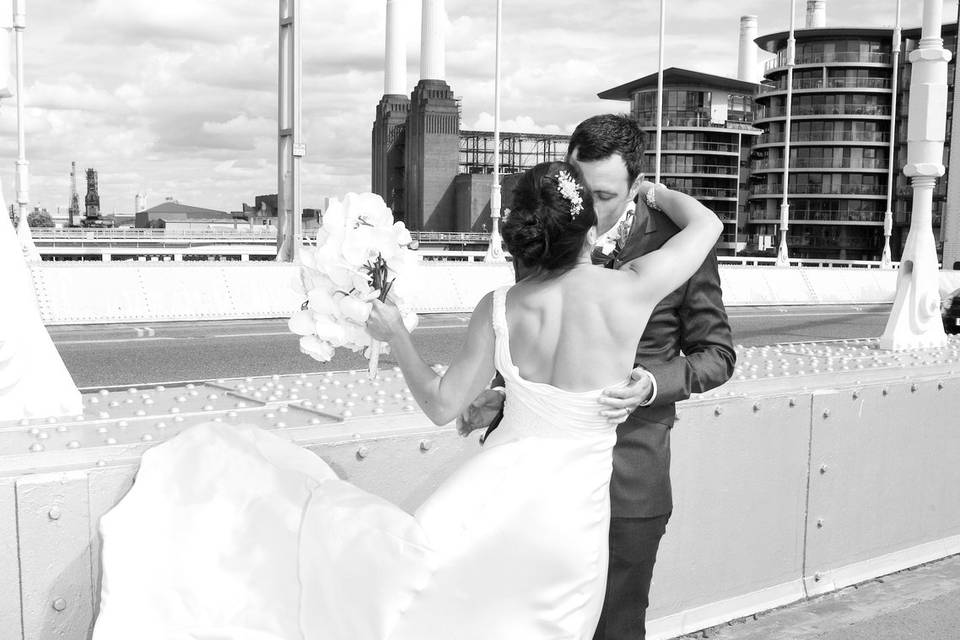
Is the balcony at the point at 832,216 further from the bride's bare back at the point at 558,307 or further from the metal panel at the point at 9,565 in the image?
the metal panel at the point at 9,565

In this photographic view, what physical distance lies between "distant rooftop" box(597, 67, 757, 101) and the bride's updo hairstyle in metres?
98.7

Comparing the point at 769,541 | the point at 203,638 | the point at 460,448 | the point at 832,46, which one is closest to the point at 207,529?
the point at 203,638

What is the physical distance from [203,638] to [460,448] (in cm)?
117

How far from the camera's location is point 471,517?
2.48 meters

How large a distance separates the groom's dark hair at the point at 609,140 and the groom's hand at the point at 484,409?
0.71m

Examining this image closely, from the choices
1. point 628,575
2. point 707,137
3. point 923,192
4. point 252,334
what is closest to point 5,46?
point 628,575

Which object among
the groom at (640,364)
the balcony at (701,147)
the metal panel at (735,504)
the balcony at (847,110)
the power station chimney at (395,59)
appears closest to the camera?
the groom at (640,364)

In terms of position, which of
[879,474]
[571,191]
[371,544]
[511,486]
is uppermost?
[571,191]

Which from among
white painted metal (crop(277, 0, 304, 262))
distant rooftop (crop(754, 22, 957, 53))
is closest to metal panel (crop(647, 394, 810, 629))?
white painted metal (crop(277, 0, 304, 262))

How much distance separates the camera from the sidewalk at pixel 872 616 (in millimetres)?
4410

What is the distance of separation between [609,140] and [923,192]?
257 inches

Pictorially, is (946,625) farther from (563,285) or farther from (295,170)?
(295,170)

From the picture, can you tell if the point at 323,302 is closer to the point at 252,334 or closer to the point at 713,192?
the point at 252,334

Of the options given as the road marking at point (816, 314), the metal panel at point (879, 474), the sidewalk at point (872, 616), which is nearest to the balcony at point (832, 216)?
the road marking at point (816, 314)
